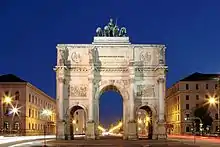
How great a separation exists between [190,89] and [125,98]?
54719mm

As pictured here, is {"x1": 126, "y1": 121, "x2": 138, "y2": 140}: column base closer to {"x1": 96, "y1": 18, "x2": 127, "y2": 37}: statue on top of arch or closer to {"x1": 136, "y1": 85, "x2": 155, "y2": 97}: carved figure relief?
{"x1": 136, "y1": 85, "x2": 155, "y2": 97}: carved figure relief

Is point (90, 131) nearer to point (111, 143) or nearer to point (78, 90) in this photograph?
point (78, 90)

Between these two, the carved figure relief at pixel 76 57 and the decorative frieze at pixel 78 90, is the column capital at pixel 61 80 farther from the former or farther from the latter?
the carved figure relief at pixel 76 57

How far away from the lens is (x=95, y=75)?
68562mm

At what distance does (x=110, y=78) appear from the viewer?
68938 mm

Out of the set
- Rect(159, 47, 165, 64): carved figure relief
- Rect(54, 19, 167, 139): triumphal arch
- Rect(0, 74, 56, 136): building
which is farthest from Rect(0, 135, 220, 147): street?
Rect(0, 74, 56, 136): building

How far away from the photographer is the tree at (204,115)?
106 meters

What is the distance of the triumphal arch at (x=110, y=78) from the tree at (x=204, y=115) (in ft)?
127

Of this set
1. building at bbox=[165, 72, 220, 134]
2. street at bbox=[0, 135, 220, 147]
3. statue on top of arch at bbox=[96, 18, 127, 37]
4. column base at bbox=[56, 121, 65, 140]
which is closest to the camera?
street at bbox=[0, 135, 220, 147]

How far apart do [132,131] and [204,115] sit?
144 feet

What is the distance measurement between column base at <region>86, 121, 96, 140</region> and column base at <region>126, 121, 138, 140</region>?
482 centimetres

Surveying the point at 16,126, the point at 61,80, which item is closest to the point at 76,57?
the point at 61,80

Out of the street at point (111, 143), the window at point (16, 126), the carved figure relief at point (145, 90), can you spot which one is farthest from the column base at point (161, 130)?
the window at point (16, 126)

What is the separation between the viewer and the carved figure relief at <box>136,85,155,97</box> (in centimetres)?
6900
